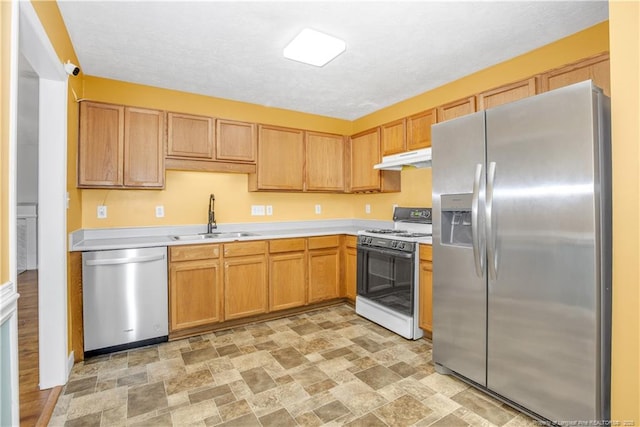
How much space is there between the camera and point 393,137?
11.9 feet

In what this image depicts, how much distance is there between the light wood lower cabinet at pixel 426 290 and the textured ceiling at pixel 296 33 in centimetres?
165

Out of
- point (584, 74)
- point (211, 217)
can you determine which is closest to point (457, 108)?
point (584, 74)

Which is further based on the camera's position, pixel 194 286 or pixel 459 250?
pixel 194 286

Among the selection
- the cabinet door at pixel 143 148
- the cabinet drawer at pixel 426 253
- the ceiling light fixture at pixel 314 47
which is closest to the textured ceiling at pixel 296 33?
the ceiling light fixture at pixel 314 47

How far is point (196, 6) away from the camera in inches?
77.7

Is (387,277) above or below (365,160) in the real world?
below

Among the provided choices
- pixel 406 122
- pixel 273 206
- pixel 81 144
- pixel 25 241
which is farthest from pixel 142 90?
pixel 25 241

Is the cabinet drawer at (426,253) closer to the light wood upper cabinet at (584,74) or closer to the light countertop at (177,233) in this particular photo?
the light countertop at (177,233)

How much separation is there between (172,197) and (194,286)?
1079mm

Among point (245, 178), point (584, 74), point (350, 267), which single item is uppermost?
point (584, 74)

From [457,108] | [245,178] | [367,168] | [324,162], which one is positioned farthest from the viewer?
[324,162]

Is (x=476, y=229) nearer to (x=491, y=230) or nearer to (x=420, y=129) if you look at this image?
(x=491, y=230)

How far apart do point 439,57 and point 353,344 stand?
258 cm

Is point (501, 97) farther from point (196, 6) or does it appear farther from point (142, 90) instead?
point (142, 90)
